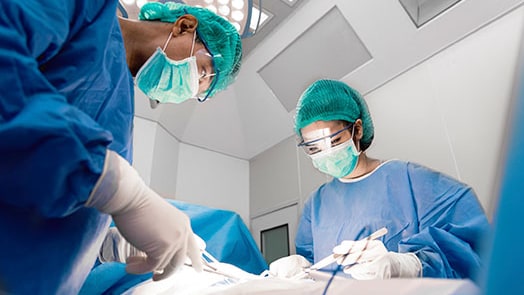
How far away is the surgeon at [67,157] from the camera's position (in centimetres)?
47

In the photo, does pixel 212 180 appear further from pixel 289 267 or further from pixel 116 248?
pixel 116 248

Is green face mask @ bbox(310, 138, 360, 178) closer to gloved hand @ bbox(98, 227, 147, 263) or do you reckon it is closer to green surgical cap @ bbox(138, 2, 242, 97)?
green surgical cap @ bbox(138, 2, 242, 97)

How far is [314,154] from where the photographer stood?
1.52 meters

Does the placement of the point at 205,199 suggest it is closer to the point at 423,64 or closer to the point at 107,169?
the point at 423,64

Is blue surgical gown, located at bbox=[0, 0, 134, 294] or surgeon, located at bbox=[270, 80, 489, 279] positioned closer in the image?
blue surgical gown, located at bbox=[0, 0, 134, 294]

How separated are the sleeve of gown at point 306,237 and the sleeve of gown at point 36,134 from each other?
137 cm

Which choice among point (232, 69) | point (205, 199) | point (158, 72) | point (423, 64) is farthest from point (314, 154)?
point (205, 199)

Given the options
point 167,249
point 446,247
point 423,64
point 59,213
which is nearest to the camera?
point 59,213

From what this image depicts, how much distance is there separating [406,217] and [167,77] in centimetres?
102

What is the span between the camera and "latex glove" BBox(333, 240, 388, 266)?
114cm

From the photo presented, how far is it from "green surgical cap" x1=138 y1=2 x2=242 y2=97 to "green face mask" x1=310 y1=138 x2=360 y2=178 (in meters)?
0.57

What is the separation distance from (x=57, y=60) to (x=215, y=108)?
214 cm

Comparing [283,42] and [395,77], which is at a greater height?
[283,42]

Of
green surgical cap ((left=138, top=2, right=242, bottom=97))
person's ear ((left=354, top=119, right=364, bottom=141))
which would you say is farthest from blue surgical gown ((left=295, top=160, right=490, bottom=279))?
green surgical cap ((left=138, top=2, right=242, bottom=97))
